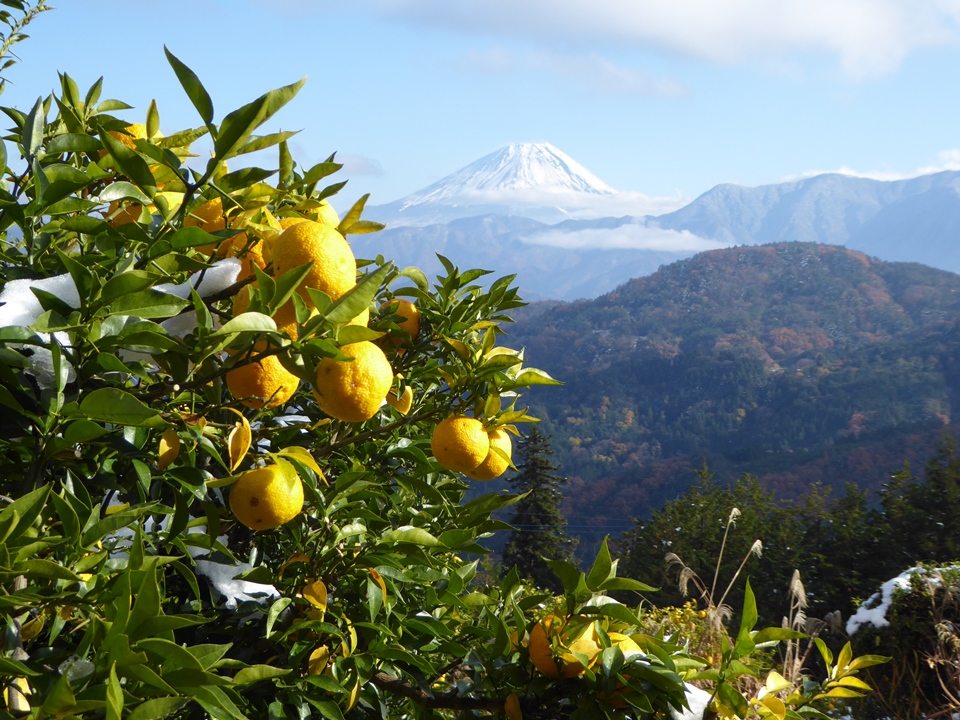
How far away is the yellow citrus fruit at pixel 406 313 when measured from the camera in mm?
968

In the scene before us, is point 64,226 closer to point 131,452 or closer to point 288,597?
point 131,452

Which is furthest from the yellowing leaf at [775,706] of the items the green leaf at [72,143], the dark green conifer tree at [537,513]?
the dark green conifer tree at [537,513]

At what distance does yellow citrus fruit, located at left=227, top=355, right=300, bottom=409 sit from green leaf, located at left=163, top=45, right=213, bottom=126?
0.21m

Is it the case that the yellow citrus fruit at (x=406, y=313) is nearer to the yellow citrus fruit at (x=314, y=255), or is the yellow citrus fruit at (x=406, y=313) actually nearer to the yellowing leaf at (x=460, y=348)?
the yellowing leaf at (x=460, y=348)

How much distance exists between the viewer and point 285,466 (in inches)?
29.3

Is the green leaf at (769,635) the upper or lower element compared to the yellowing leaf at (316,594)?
upper

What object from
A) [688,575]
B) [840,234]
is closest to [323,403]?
[688,575]

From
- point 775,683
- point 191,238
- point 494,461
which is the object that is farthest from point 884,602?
point 191,238

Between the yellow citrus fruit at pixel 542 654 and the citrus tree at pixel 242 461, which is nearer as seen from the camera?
the citrus tree at pixel 242 461

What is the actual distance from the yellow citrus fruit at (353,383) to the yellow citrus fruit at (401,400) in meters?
0.21

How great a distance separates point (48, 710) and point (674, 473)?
43314mm

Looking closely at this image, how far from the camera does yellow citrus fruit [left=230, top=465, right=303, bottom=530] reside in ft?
2.41

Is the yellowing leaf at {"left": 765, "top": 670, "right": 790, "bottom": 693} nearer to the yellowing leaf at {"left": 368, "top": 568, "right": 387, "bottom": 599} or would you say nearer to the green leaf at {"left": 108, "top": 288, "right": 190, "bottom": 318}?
the yellowing leaf at {"left": 368, "top": 568, "right": 387, "bottom": 599}

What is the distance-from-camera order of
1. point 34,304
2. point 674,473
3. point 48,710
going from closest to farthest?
point 48,710, point 34,304, point 674,473
